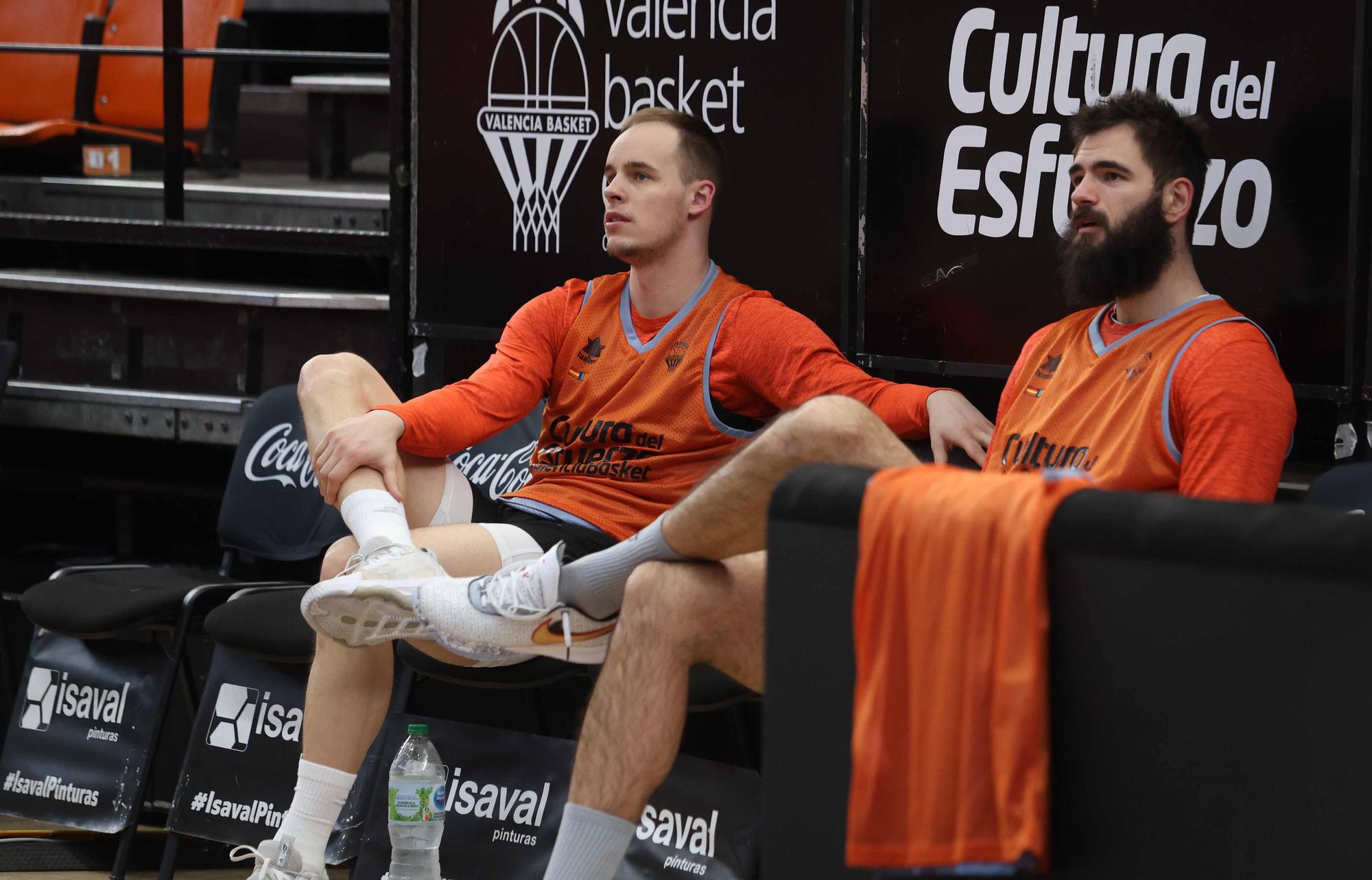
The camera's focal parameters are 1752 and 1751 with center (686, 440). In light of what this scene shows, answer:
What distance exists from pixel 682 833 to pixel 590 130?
1.74 meters

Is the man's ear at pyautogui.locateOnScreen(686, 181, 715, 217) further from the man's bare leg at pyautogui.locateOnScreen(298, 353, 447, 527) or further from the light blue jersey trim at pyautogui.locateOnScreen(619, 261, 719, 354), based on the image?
the man's bare leg at pyautogui.locateOnScreen(298, 353, 447, 527)

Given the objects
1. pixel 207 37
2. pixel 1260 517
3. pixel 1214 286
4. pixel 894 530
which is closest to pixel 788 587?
pixel 894 530

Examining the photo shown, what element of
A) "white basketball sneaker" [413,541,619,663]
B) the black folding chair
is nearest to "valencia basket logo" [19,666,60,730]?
the black folding chair

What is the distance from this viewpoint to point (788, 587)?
2.15 metres

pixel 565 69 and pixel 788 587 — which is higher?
pixel 565 69

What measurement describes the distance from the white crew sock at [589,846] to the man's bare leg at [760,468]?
403 millimetres

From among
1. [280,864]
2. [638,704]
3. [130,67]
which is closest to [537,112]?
[280,864]

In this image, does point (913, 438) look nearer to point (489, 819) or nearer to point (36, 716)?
point (489, 819)

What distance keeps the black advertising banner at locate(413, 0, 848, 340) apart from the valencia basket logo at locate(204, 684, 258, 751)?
108 cm

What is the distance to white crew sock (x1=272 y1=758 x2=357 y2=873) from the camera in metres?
3.24

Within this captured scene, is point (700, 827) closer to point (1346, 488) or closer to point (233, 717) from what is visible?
point (233, 717)

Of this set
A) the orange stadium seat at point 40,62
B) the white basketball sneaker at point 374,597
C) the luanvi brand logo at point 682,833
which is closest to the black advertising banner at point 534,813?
the luanvi brand logo at point 682,833

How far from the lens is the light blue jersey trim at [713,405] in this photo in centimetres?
353

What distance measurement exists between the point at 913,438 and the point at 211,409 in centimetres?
229
